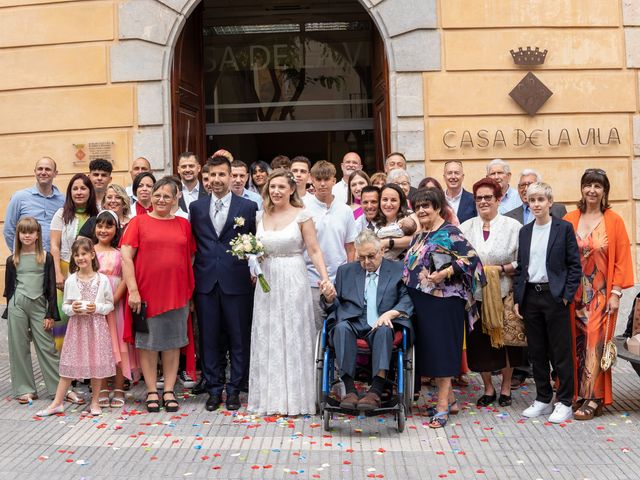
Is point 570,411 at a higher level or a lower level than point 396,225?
lower

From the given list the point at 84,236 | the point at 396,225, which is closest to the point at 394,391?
the point at 396,225

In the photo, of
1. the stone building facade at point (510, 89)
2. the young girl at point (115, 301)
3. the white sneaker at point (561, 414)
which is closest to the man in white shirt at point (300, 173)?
the young girl at point (115, 301)

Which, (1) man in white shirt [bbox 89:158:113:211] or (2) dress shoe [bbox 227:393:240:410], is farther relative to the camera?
(1) man in white shirt [bbox 89:158:113:211]

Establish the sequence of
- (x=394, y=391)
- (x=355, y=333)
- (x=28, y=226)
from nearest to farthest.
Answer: (x=355, y=333) → (x=394, y=391) → (x=28, y=226)

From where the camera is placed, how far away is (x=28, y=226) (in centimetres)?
802

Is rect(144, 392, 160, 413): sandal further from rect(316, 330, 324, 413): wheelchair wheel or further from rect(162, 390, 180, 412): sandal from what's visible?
rect(316, 330, 324, 413): wheelchair wheel

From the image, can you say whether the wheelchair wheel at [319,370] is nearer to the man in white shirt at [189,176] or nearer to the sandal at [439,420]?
the sandal at [439,420]

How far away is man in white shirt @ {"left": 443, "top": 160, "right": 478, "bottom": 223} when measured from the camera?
30.0 feet

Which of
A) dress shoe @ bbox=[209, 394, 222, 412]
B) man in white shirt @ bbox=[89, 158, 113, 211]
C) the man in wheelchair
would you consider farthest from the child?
man in white shirt @ bbox=[89, 158, 113, 211]

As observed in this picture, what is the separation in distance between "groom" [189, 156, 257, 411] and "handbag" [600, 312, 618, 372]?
3.01 m

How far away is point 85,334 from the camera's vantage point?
757cm

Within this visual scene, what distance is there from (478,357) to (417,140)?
4.74 metres

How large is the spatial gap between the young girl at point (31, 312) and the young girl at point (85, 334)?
0.60 metres

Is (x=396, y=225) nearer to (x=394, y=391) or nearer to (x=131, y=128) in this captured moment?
(x=394, y=391)
